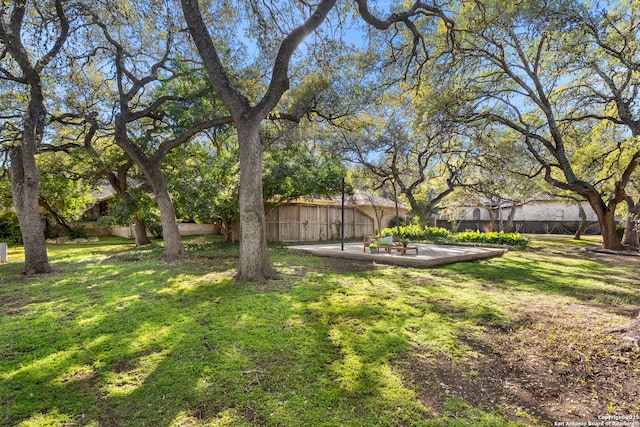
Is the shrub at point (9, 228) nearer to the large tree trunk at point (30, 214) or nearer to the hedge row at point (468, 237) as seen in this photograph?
the large tree trunk at point (30, 214)

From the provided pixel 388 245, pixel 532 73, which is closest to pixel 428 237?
pixel 388 245

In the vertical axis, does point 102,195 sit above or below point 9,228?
above

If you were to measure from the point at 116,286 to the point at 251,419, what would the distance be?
16.9ft

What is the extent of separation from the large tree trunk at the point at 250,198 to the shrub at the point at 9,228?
17168 mm

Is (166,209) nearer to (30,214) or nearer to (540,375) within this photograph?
(30,214)

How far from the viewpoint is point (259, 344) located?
11.6 ft

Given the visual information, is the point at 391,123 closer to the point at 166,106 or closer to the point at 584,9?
the point at 584,9

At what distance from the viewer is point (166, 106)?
31.1 feet

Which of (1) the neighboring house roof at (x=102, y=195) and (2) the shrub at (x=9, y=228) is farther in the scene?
(1) the neighboring house roof at (x=102, y=195)

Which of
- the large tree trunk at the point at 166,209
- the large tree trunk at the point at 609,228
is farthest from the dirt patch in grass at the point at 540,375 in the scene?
the large tree trunk at the point at 609,228

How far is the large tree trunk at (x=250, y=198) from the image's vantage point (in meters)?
6.05

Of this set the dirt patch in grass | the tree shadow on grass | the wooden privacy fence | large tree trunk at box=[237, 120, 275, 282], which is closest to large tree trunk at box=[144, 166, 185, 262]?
large tree trunk at box=[237, 120, 275, 282]

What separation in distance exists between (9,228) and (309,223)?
50.9 feet

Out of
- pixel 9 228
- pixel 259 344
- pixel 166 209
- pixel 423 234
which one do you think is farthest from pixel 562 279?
pixel 9 228
